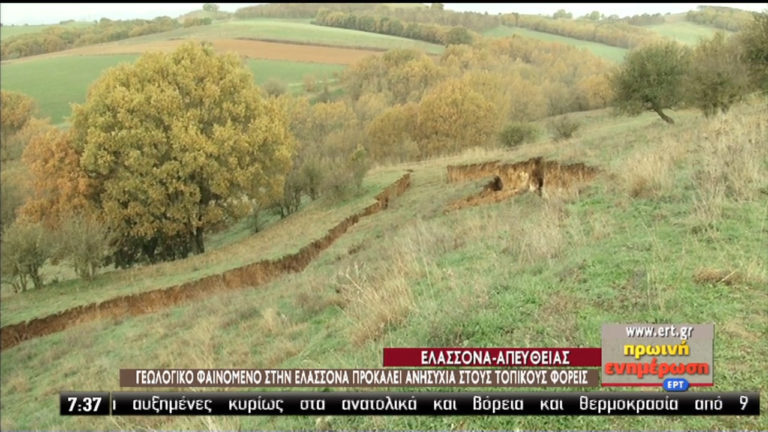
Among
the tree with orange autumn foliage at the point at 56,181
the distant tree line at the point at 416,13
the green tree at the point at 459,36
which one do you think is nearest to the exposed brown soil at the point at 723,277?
the tree with orange autumn foliage at the point at 56,181

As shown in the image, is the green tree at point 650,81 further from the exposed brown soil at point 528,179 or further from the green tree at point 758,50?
the exposed brown soil at point 528,179

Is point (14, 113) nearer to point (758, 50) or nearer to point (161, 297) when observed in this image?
point (161, 297)

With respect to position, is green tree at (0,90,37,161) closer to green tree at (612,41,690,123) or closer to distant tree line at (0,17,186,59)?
distant tree line at (0,17,186,59)

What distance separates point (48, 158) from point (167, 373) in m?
24.3

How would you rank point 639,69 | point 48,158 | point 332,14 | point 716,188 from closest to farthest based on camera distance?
point 716,188
point 48,158
point 639,69
point 332,14

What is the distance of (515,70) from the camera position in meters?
77.9

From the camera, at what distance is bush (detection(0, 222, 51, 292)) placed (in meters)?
20.2

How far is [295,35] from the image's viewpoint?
102 m

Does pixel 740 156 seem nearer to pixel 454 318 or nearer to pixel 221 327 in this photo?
pixel 454 318

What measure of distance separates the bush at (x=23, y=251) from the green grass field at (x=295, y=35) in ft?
243

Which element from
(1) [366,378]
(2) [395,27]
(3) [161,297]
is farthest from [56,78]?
(1) [366,378]

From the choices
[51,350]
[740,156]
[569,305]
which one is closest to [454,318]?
[569,305]

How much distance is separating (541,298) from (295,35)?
106m

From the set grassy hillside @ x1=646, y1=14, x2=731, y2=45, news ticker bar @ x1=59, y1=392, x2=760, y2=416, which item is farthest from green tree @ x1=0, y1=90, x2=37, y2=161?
grassy hillside @ x1=646, y1=14, x2=731, y2=45
